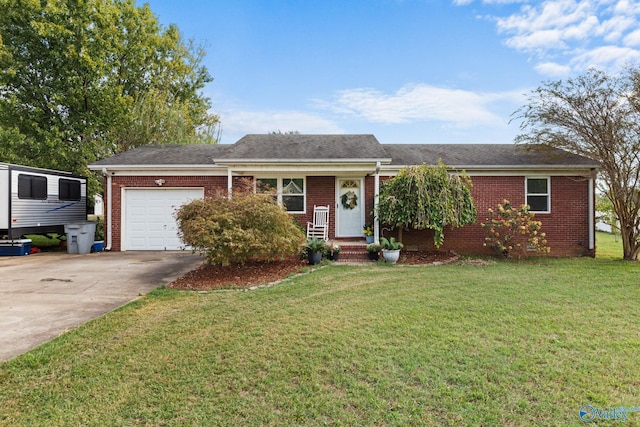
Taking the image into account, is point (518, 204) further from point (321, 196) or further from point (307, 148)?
point (307, 148)

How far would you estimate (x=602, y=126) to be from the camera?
29.6ft

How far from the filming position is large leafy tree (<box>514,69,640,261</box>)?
8.72m

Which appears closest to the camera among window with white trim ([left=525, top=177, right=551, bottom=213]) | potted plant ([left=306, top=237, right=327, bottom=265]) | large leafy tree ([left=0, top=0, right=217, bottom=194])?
potted plant ([left=306, top=237, right=327, bottom=265])

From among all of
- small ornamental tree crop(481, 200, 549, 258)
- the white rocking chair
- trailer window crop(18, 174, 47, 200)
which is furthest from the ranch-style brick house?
trailer window crop(18, 174, 47, 200)

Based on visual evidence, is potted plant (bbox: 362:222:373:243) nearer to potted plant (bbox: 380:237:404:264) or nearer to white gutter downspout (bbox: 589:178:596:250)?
potted plant (bbox: 380:237:404:264)

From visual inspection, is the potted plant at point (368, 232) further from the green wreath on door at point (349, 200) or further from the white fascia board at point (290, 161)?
the white fascia board at point (290, 161)

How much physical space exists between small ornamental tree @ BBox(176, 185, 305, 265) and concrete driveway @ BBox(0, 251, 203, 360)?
1185 mm

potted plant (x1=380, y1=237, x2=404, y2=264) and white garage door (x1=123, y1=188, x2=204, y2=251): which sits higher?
white garage door (x1=123, y1=188, x2=204, y2=251)

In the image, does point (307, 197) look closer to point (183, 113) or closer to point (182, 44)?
point (183, 113)

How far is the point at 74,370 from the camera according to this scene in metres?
3.10

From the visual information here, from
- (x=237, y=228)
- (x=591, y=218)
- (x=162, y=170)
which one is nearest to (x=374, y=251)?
(x=237, y=228)

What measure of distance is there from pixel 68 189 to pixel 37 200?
1.43m

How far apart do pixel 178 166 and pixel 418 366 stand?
10414 mm

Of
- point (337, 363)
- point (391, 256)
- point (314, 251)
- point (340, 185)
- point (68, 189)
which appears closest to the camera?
point (337, 363)
